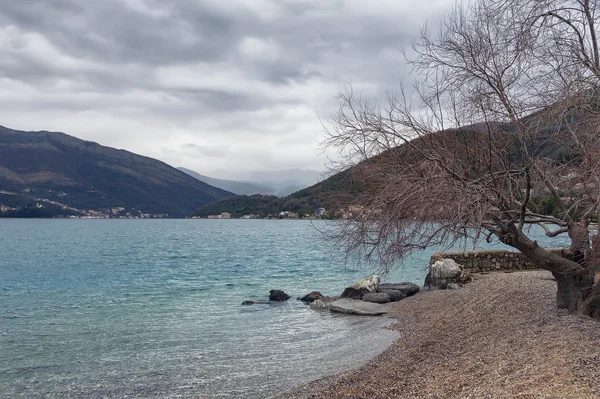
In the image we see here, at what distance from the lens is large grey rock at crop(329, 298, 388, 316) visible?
718 inches

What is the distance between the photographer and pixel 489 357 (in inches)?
359

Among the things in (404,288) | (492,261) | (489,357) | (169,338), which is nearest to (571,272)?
(489,357)

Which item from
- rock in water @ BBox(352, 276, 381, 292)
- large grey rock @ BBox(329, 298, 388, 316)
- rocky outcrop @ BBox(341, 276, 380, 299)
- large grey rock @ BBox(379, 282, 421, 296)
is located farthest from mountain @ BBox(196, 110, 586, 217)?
large grey rock @ BBox(379, 282, 421, 296)

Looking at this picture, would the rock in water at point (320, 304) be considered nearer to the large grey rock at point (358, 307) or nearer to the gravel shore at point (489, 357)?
the large grey rock at point (358, 307)

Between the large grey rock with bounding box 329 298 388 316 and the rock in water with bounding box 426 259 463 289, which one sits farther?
the rock in water with bounding box 426 259 463 289

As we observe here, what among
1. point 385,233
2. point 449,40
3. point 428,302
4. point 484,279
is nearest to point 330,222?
point 385,233

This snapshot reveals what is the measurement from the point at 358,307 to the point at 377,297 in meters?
2.03

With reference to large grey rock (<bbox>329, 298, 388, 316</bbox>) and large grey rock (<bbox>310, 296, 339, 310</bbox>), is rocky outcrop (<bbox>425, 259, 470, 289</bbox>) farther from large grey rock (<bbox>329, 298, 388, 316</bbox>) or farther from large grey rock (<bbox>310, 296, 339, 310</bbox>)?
large grey rock (<bbox>310, 296, 339, 310</bbox>)

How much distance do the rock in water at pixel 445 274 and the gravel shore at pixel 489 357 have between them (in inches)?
204

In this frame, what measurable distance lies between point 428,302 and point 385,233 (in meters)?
9.78

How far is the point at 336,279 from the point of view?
3228 centimetres

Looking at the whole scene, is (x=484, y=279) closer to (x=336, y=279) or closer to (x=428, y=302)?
(x=428, y=302)

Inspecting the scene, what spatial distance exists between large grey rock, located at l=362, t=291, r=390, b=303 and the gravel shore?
4.71 m

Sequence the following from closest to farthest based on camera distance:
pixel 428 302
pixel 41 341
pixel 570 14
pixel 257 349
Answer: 1. pixel 570 14
2. pixel 257 349
3. pixel 41 341
4. pixel 428 302
